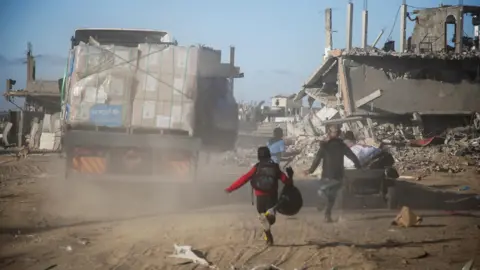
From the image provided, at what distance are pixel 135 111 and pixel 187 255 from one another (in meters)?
3.67

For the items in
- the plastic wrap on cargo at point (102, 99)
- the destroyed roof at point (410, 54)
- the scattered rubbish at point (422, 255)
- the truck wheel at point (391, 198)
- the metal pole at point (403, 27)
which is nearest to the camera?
the scattered rubbish at point (422, 255)

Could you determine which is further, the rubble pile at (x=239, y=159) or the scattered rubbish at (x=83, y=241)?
the rubble pile at (x=239, y=159)

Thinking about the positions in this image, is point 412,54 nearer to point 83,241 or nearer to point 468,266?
point 468,266

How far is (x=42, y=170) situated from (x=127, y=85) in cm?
826

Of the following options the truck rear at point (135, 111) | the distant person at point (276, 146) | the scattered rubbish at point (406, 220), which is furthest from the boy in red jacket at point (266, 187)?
the distant person at point (276, 146)

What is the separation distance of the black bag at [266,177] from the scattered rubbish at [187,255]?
1090 millimetres

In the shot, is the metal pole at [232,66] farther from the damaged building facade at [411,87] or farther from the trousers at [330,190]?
the damaged building facade at [411,87]

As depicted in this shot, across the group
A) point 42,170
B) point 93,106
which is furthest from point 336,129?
point 42,170

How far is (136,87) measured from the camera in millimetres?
8336

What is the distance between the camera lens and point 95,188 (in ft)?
32.8

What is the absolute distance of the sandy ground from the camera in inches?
208

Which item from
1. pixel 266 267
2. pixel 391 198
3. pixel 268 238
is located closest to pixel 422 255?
pixel 268 238

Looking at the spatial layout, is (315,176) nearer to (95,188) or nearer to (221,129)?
(221,129)

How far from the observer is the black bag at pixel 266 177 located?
18.9 ft
